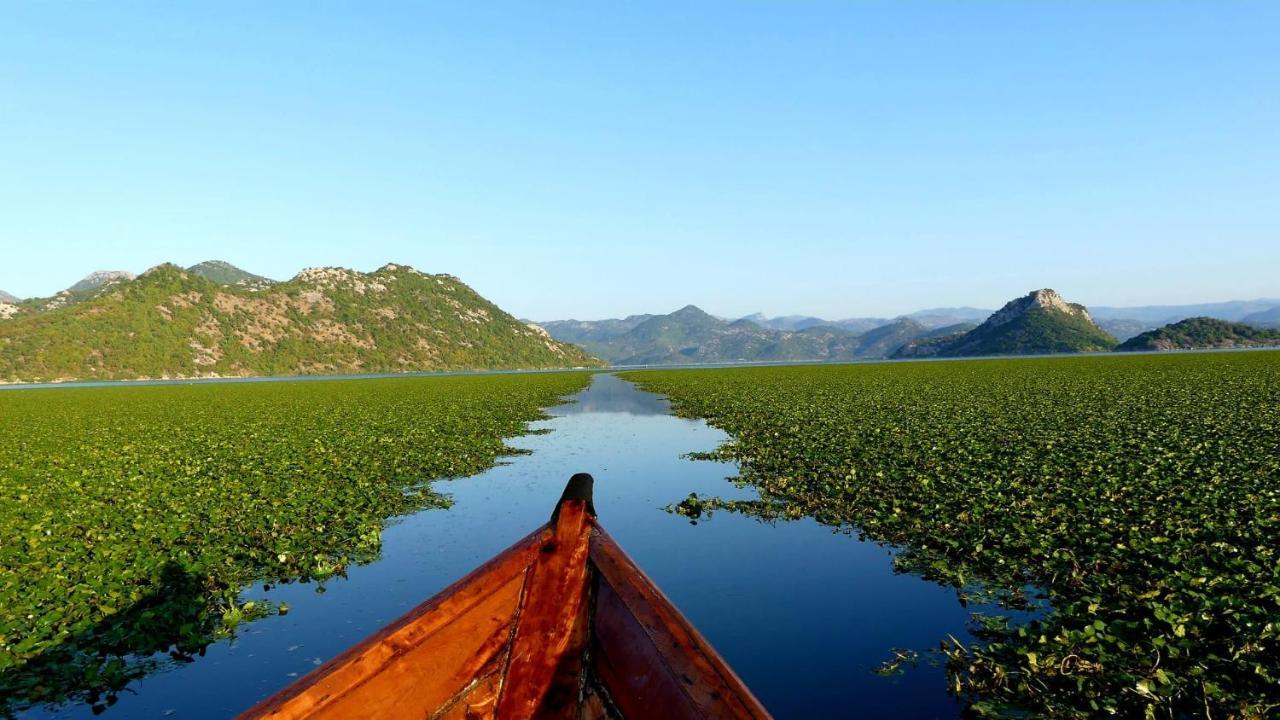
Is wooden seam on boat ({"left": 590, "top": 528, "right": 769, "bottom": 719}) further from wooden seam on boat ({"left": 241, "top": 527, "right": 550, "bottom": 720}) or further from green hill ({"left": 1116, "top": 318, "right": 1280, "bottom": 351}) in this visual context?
green hill ({"left": 1116, "top": 318, "right": 1280, "bottom": 351})

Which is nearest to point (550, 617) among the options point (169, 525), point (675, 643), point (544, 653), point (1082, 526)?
point (544, 653)

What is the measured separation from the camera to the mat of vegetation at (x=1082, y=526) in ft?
19.8

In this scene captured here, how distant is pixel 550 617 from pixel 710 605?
553cm

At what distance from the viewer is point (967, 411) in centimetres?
2866

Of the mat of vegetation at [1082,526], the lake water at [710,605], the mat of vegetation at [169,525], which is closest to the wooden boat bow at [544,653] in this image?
the lake water at [710,605]

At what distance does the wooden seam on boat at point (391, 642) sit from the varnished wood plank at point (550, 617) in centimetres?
14

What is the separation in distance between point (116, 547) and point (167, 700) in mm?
6205

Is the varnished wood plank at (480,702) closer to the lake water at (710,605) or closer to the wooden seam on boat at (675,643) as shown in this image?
the wooden seam on boat at (675,643)

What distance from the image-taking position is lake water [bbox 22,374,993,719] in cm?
656

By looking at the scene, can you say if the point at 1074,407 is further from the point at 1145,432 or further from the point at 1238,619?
the point at 1238,619

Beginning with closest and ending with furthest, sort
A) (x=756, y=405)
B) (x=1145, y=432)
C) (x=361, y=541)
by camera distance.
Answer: (x=361, y=541) < (x=1145, y=432) < (x=756, y=405)

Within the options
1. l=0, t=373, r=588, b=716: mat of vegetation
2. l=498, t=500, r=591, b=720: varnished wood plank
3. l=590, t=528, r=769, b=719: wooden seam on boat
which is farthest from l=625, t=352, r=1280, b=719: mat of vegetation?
l=0, t=373, r=588, b=716: mat of vegetation

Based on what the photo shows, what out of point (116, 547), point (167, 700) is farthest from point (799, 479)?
point (116, 547)

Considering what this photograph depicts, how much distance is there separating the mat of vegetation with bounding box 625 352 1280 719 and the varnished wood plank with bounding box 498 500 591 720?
4.50 meters
